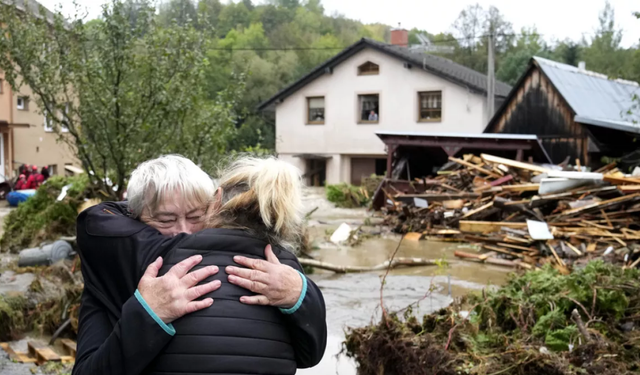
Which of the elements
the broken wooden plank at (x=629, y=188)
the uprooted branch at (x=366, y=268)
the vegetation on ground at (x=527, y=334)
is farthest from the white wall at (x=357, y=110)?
the vegetation on ground at (x=527, y=334)

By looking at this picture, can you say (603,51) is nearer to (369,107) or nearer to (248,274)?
(369,107)

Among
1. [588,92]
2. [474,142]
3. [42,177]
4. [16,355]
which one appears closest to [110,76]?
[16,355]

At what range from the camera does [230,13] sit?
87.0 metres

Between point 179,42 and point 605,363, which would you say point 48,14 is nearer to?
point 179,42

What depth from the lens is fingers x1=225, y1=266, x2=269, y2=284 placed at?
2078mm

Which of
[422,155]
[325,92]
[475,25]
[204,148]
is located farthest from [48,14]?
[475,25]

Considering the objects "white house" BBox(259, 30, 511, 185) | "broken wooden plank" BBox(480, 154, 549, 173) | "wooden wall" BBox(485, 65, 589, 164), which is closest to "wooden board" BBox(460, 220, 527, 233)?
"broken wooden plank" BBox(480, 154, 549, 173)

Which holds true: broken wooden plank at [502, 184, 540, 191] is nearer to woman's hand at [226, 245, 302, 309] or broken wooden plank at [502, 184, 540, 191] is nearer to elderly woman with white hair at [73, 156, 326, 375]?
elderly woman with white hair at [73, 156, 326, 375]

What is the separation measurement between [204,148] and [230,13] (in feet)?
265

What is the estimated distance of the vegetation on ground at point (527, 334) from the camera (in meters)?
4.71

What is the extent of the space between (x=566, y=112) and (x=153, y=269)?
23067 millimetres

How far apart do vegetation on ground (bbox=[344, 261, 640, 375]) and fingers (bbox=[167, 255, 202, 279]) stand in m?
3.21

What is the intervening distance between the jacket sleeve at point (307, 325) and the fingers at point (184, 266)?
12.7 inches

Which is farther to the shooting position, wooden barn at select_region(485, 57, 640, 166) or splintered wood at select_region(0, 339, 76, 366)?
wooden barn at select_region(485, 57, 640, 166)
